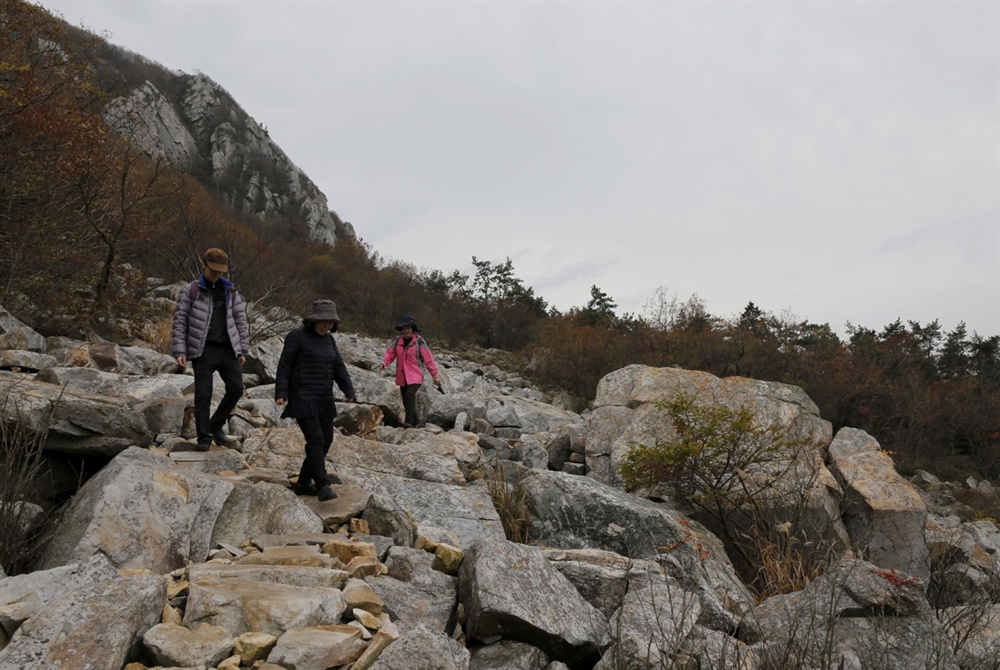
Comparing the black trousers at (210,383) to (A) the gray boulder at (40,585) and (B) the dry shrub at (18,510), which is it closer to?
(B) the dry shrub at (18,510)

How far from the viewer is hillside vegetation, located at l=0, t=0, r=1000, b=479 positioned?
10.3 metres

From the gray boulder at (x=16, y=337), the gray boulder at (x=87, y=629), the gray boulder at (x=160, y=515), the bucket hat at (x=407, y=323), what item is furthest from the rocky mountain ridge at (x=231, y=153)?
the gray boulder at (x=87, y=629)

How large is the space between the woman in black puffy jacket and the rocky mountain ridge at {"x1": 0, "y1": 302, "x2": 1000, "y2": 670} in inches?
9.7

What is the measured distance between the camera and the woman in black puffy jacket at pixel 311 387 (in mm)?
5156

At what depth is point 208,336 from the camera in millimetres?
5551

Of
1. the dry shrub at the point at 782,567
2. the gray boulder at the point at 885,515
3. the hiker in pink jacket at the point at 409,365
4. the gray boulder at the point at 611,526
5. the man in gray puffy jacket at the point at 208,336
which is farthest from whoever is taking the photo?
the hiker in pink jacket at the point at 409,365

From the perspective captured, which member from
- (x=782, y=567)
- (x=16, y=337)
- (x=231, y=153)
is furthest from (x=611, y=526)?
(x=231, y=153)

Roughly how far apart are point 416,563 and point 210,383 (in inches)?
104

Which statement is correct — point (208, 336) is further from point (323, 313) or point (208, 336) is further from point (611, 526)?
point (611, 526)

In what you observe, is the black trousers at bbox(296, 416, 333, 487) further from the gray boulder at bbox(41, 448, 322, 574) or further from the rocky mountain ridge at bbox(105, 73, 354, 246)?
the rocky mountain ridge at bbox(105, 73, 354, 246)

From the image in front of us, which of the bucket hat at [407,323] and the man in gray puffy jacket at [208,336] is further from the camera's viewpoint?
the bucket hat at [407,323]

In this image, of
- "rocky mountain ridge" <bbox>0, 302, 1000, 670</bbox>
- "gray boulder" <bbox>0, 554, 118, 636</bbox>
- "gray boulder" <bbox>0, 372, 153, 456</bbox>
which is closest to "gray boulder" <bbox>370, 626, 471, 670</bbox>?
"rocky mountain ridge" <bbox>0, 302, 1000, 670</bbox>

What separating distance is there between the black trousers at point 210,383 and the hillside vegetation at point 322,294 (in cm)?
660

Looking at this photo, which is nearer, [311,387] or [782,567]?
[311,387]
